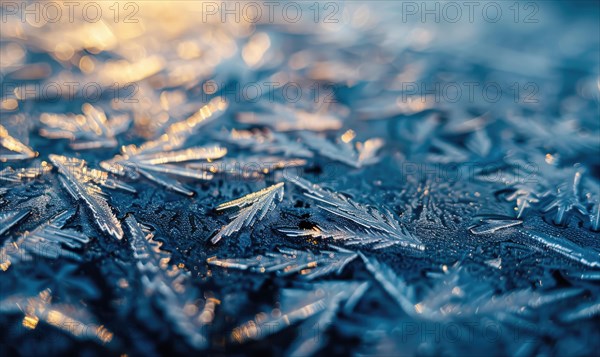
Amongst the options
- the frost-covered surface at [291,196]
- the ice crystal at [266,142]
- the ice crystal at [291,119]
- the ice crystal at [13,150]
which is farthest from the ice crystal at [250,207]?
the ice crystal at [13,150]

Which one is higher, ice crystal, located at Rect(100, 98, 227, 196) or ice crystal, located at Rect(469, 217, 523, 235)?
ice crystal, located at Rect(100, 98, 227, 196)

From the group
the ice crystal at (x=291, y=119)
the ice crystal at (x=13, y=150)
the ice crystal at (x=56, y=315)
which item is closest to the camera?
the ice crystal at (x=56, y=315)

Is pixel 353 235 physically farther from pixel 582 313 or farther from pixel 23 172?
pixel 23 172

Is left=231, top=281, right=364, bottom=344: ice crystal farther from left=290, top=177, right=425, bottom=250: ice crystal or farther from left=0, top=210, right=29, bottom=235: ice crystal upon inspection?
left=0, top=210, right=29, bottom=235: ice crystal

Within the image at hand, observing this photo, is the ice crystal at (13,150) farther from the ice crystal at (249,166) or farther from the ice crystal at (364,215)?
the ice crystal at (364,215)

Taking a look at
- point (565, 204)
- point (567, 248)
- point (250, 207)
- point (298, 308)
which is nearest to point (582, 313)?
point (567, 248)

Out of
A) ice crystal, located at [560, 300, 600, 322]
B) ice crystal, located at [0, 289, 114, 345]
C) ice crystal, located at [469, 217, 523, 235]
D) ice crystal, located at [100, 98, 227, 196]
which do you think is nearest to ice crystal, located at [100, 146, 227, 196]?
Result: ice crystal, located at [100, 98, 227, 196]

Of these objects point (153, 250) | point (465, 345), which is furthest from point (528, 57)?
point (153, 250)
